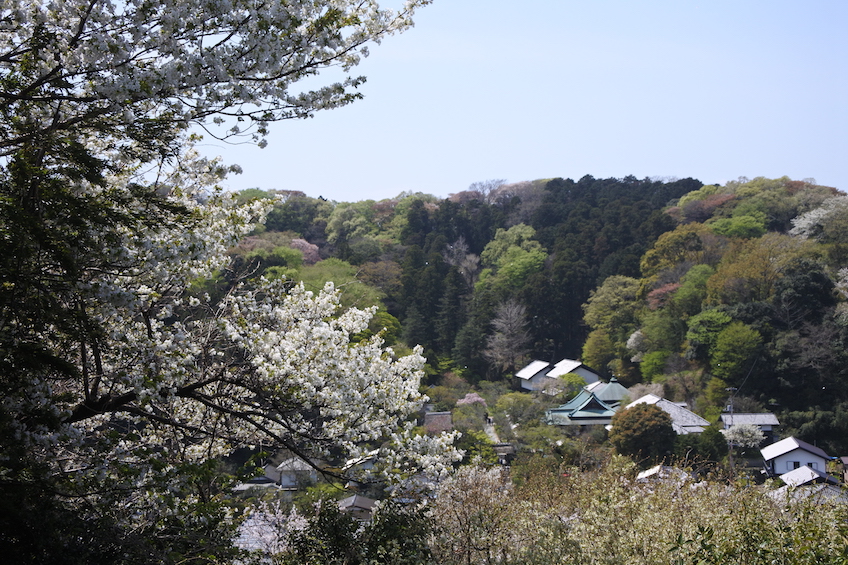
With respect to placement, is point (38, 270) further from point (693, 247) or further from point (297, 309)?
point (693, 247)

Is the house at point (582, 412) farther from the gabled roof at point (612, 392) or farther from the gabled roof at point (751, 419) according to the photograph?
the gabled roof at point (751, 419)

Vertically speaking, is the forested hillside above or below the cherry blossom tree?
below

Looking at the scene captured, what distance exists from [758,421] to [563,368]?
11.0 metres

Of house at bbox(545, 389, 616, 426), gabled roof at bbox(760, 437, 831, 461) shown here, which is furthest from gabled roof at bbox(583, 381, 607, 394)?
gabled roof at bbox(760, 437, 831, 461)

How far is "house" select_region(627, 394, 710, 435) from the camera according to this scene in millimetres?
23516

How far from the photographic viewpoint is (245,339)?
4438 mm

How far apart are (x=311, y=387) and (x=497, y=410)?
72.6 ft

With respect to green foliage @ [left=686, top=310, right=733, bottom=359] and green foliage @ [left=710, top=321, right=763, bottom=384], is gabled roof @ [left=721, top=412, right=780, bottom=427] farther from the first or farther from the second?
green foliage @ [left=686, top=310, right=733, bottom=359]

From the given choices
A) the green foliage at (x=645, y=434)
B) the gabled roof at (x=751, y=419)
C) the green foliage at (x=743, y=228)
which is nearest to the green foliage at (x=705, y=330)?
the gabled roof at (x=751, y=419)

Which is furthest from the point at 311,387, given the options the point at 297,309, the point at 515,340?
the point at 515,340

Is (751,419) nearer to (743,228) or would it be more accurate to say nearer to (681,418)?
(681,418)

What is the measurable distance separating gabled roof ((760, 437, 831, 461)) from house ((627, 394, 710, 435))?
2.13m

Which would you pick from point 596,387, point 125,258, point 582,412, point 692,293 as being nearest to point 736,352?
point 692,293

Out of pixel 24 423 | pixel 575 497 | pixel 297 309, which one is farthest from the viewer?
pixel 575 497
